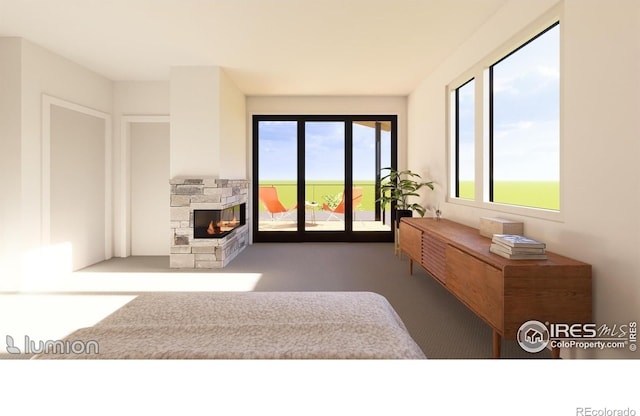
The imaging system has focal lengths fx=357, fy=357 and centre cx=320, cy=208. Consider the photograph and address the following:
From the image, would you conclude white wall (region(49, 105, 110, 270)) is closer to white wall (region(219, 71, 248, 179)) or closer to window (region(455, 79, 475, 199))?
white wall (region(219, 71, 248, 179))

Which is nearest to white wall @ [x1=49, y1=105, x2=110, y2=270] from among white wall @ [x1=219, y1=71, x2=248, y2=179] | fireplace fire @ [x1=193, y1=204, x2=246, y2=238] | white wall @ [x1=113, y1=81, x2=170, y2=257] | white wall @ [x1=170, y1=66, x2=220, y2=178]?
white wall @ [x1=113, y1=81, x2=170, y2=257]

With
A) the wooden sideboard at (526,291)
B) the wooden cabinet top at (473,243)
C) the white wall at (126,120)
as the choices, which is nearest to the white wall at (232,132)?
the white wall at (126,120)

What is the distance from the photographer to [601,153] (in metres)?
1.99

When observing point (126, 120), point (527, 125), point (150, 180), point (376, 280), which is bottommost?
point (376, 280)

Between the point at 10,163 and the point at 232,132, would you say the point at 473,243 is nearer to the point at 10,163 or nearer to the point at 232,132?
the point at 232,132

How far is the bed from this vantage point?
113cm

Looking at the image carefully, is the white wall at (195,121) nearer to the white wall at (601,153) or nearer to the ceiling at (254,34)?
the ceiling at (254,34)

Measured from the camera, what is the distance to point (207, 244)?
4.74 m

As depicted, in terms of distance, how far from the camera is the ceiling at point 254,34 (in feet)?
10.6

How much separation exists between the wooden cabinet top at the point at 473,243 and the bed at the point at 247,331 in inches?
34.5

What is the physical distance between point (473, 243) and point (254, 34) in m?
3.05

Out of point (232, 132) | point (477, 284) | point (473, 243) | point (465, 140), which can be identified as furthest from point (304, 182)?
point (477, 284)

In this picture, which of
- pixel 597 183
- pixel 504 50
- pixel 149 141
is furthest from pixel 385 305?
pixel 149 141
